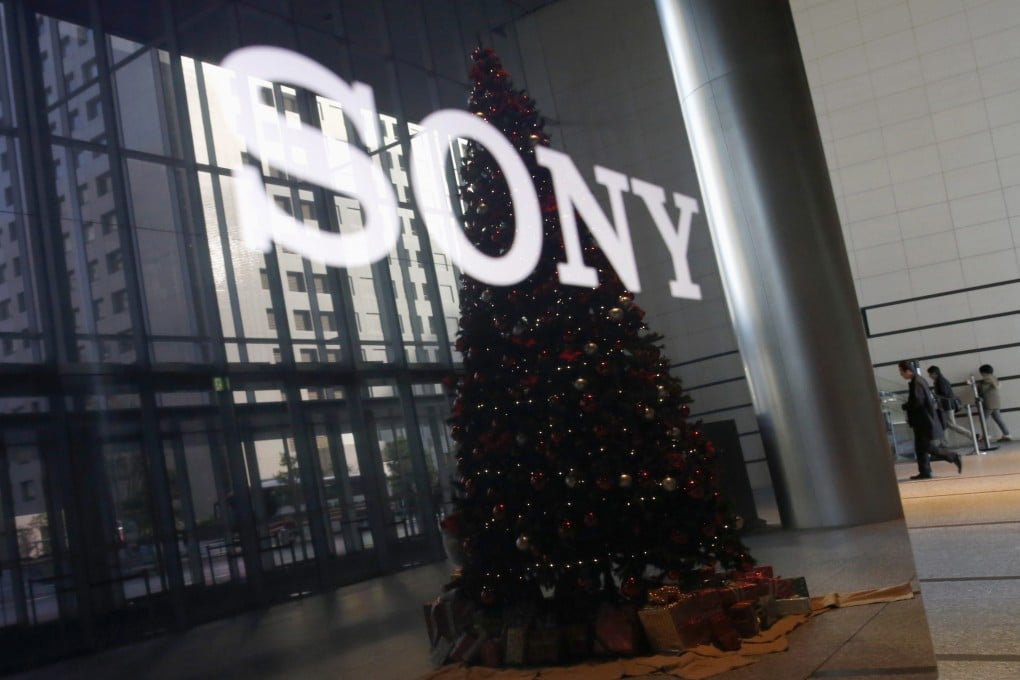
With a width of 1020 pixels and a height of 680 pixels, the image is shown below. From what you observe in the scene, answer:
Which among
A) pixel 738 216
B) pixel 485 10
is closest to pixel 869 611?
pixel 738 216

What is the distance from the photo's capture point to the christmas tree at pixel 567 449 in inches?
168

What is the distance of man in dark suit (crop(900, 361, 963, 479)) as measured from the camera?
7.73 meters

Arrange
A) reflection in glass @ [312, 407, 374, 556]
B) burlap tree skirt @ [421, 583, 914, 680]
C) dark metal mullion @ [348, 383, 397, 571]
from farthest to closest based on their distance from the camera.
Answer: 1. dark metal mullion @ [348, 383, 397, 571]
2. reflection in glass @ [312, 407, 374, 556]
3. burlap tree skirt @ [421, 583, 914, 680]

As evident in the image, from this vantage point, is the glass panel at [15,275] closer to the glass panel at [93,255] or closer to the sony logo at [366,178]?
the glass panel at [93,255]

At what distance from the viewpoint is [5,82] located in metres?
4.35

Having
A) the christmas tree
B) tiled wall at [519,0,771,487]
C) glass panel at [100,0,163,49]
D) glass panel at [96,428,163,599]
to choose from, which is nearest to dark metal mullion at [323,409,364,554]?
the christmas tree

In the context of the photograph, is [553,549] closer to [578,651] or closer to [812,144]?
Answer: [578,651]

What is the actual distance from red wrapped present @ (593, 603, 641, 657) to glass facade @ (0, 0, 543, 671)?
1546 millimetres

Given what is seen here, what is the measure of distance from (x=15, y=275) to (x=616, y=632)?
10.1 feet

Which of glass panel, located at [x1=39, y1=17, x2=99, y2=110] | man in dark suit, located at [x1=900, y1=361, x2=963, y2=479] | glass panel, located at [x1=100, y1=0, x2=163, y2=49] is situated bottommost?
man in dark suit, located at [x1=900, y1=361, x2=963, y2=479]

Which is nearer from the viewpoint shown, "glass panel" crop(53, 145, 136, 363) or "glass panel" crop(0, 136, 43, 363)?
"glass panel" crop(0, 136, 43, 363)

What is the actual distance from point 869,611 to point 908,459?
6155mm

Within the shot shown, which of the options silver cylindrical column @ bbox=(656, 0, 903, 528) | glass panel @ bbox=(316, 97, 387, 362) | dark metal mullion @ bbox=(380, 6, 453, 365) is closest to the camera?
glass panel @ bbox=(316, 97, 387, 362)

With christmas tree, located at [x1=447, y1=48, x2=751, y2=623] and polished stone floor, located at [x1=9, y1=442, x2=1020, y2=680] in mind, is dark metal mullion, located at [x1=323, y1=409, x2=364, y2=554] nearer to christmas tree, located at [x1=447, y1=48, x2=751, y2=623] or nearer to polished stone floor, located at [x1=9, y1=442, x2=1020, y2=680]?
polished stone floor, located at [x1=9, y1=442, x2=1020, y2=680]
